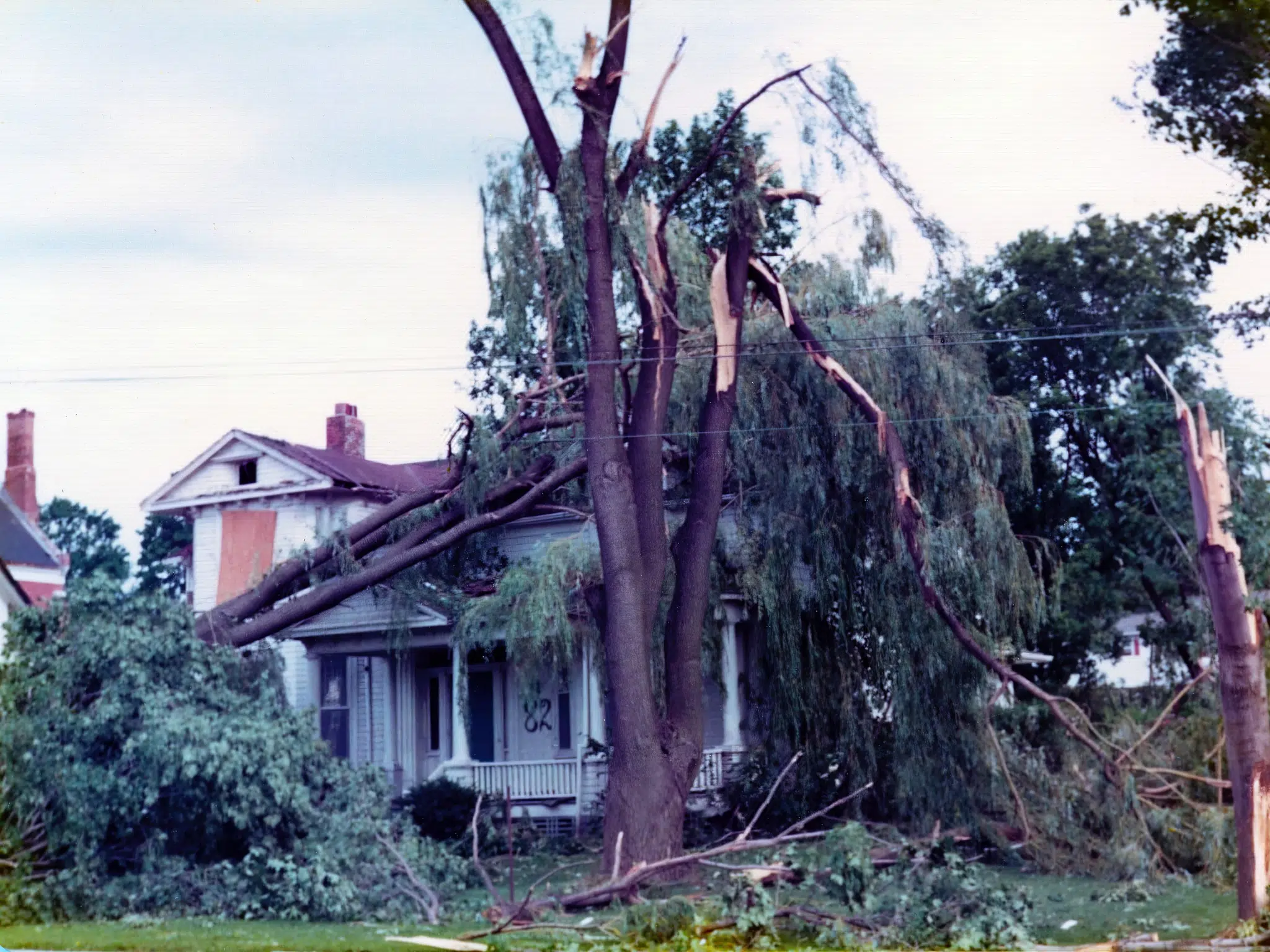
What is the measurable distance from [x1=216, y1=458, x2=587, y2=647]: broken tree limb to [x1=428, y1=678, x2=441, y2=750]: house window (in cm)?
629

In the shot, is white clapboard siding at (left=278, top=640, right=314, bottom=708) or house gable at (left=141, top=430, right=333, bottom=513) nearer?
house gable at (left=141, top=430, right=333, bottom=513)

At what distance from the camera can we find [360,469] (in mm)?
28531

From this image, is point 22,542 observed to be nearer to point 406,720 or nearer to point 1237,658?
point 406,720

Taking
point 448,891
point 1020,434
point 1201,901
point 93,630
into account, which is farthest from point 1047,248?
point 93,630

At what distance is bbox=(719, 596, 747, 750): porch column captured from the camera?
2125cm

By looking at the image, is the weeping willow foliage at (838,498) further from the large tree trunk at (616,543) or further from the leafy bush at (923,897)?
the leafy bush at (923,897)

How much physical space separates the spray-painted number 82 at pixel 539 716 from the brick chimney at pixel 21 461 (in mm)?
9124

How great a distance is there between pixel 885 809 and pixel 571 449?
6.87 metres

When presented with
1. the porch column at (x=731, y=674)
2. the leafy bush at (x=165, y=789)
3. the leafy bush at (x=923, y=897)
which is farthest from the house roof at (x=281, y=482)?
the leafy bush at (x=923, y=897)

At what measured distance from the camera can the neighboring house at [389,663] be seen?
23.3 metres

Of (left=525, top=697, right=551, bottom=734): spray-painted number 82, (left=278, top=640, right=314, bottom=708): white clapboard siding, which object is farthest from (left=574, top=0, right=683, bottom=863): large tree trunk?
(left=278, top=640, right=314, bottom=708): white clapboard siding

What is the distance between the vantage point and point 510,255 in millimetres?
19359

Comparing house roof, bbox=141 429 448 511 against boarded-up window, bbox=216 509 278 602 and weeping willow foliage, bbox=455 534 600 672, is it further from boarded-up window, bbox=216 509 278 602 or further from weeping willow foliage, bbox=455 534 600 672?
weeping willow foliage, bbox=455 534 600 672

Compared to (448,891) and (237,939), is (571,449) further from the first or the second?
(237,939)
